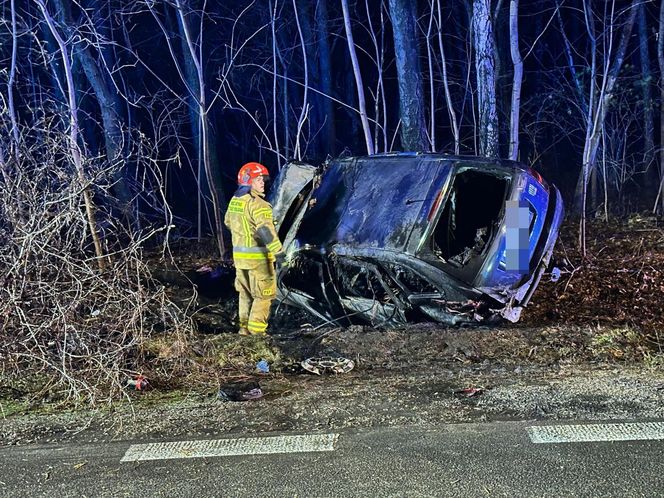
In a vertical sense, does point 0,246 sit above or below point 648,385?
above

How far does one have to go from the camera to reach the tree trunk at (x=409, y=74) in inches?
357

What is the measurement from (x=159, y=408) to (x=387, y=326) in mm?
2070

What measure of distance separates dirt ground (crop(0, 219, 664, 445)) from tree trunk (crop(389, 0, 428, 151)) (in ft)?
13.2

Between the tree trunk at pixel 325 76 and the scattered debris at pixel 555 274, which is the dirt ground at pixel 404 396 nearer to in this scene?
the scattered debris at pixel 555 274

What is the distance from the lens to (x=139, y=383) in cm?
423

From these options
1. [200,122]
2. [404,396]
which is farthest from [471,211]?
[200,122]

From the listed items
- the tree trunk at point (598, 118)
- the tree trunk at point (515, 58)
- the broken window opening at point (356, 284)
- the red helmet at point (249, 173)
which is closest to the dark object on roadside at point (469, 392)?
the broken window opening at point (356, 284)

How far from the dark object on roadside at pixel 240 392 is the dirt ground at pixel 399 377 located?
0.05 m

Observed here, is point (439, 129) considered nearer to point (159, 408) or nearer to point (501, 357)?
point (501, 357)

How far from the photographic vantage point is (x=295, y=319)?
5.82 metres

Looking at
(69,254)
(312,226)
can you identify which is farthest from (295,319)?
(69,254)

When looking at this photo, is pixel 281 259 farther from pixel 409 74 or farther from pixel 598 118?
pixel 598 118

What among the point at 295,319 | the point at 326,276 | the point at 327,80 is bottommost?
the point at 295,319

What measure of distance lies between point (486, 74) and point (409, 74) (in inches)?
47.5
